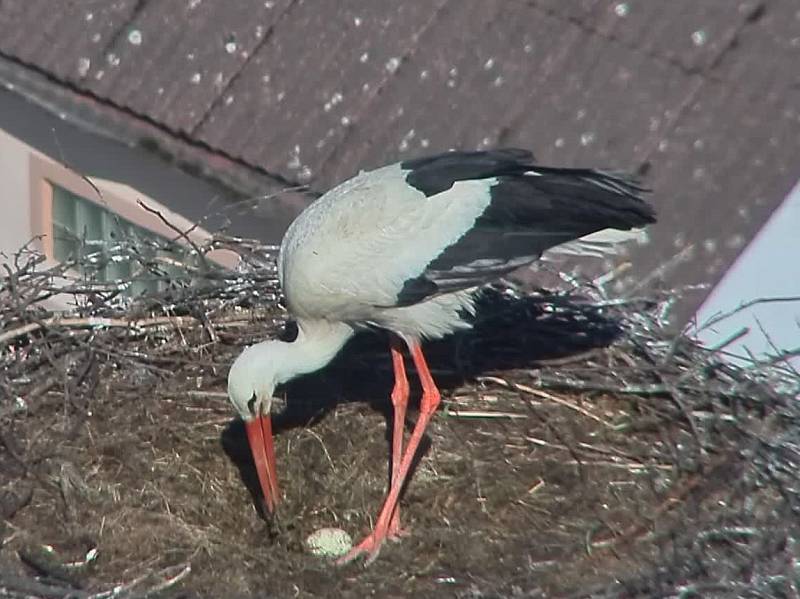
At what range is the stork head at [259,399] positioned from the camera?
21.8 ft

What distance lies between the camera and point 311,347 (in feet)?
22.2

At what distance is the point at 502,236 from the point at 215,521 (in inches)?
42.8

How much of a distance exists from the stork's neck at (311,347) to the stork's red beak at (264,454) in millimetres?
124

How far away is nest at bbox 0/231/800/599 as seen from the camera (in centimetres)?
657

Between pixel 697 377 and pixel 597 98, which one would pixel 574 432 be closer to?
pixel 697 377

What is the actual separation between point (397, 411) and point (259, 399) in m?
0.44

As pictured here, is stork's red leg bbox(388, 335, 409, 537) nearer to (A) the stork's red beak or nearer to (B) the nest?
(B) the nest

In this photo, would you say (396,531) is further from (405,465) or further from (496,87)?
(496,87)

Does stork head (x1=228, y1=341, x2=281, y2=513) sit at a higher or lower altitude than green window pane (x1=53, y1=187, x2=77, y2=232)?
higher

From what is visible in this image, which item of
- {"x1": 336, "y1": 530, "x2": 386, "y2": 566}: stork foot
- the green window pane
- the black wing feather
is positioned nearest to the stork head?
{"x1": 336, "y1": 530, "x2": 386, "y2": 566}: stork foot

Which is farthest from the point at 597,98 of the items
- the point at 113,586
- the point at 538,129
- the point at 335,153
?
the point at 113,586

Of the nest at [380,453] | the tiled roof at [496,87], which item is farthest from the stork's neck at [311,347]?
the tiled roof at [496,87]

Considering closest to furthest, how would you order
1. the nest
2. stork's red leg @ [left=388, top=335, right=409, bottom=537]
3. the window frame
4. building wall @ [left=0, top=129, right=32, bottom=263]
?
the nest → stork's red leg @ [left=388, top=335, right=409, bottom=537] → the window frame → building wall @ [left=0, top=129, right=32, bottom=263]

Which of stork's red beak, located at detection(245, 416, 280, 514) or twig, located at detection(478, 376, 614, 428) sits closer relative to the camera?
stork's red beak, located at detection(245, 416, 280, 514)
